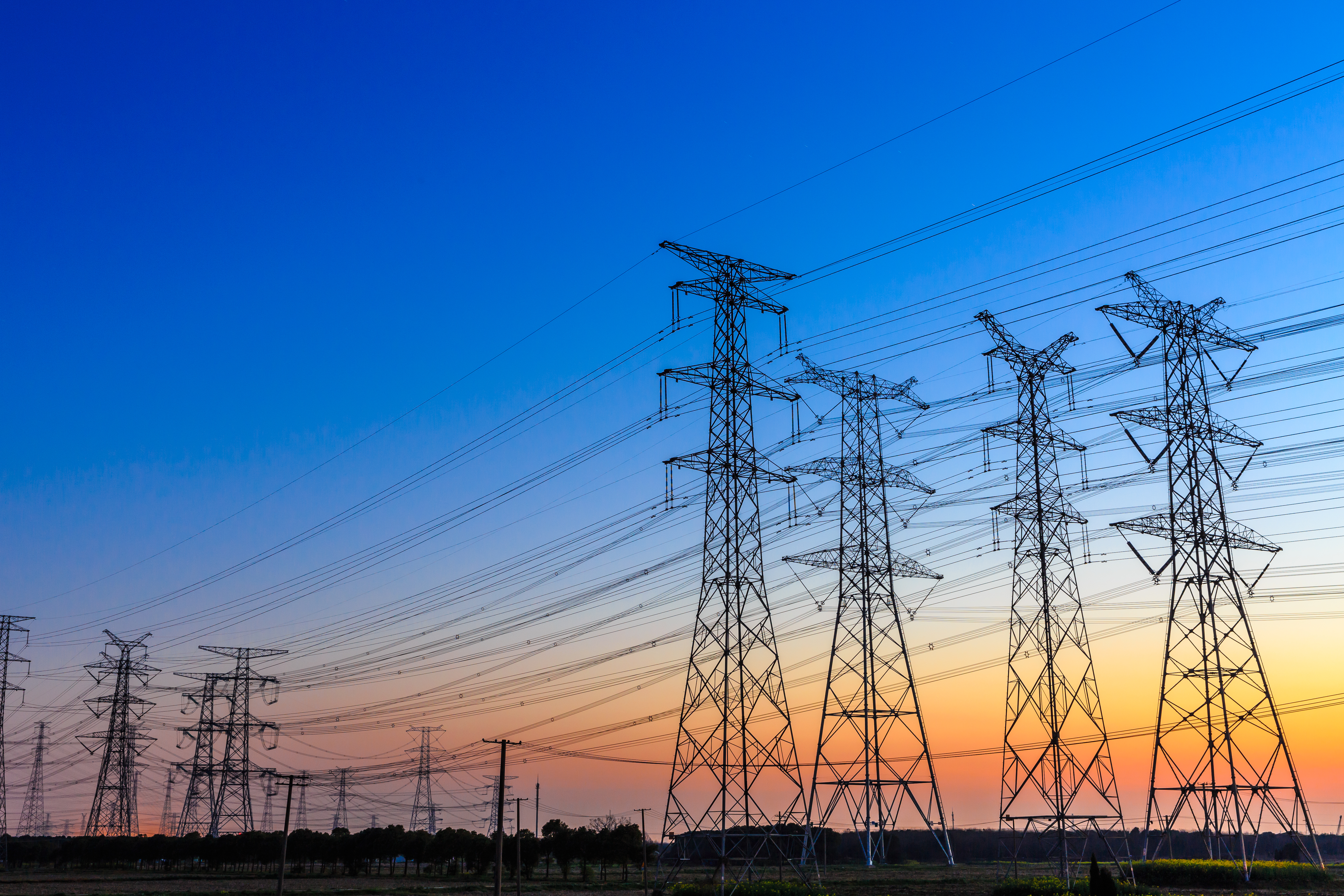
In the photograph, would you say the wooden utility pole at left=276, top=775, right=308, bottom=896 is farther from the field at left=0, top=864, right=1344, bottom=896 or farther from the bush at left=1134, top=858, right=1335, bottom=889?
the bush at left=1134, top=858, right=1335, bottom=889

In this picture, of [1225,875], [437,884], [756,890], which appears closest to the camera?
[756,890]

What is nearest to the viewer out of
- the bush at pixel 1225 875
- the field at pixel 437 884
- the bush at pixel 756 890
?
the bush at pixel 756 890

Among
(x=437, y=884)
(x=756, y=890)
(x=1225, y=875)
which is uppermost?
(x=756, y=890)

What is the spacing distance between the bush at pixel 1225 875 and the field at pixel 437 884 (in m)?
0.96

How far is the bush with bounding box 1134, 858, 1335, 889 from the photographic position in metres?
42.2

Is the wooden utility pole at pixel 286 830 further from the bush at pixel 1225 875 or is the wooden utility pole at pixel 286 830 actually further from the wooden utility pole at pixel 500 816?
the bush at pixel 1225 875

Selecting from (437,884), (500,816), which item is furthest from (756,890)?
(437,884)

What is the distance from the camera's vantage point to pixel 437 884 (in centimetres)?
8312

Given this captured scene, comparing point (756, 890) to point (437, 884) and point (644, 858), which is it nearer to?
point (644, 858)

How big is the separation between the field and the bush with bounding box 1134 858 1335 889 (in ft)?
3.15

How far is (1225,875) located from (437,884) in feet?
197

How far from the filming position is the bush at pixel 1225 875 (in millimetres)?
42156

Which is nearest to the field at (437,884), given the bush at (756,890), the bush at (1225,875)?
the bush at (1225,875)

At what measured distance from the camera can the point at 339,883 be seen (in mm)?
82062
